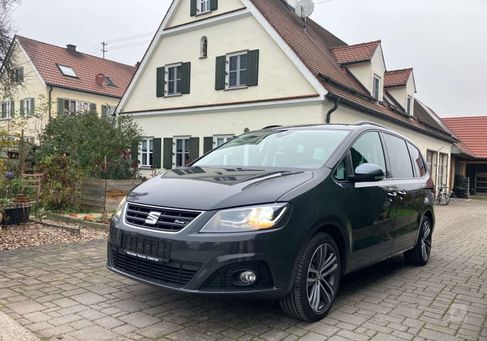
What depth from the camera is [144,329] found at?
3.45 metres

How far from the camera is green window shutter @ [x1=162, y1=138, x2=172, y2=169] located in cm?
1788

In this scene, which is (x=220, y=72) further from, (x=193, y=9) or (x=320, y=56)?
(x=320, y=56)

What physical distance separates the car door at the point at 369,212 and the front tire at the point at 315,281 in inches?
14.4

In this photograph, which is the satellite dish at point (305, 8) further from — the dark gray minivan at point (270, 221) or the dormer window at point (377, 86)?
the dark gray minivan at point (270, 221)

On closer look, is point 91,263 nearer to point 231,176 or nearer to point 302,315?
point 231,176

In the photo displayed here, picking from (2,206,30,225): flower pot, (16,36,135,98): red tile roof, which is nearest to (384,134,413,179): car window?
(2,206,30,225): flower pot

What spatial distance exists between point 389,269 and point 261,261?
323 cm

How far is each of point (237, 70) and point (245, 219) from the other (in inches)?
530

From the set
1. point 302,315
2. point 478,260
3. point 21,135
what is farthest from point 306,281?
point 21,135

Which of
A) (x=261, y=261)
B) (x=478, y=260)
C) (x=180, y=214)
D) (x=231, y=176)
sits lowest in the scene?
(x=478, y=260)

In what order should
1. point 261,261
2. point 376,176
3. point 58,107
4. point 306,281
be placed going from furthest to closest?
point 58,107 → point 376,176 → point 306,281 → point 261,261

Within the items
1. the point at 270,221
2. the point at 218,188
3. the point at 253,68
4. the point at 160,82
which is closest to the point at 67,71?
the point at 160,82

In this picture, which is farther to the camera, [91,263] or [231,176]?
[91,263]

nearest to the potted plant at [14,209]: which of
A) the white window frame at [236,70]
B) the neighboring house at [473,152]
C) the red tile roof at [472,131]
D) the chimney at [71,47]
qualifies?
the white window frame at [236,70]
